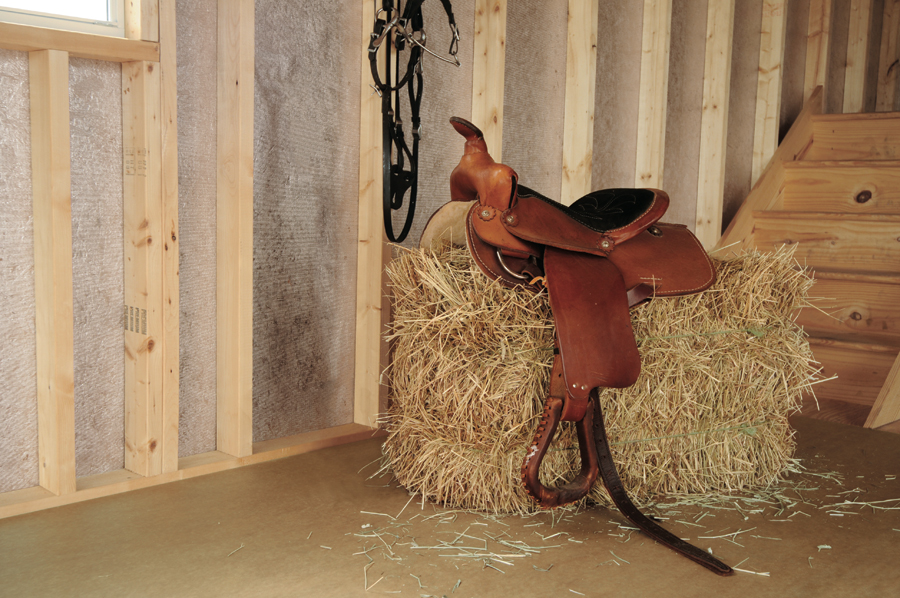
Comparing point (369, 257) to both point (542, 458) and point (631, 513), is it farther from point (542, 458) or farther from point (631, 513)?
point (631, 513)

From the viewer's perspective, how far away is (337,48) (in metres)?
2.36

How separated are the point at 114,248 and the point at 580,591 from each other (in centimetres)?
143

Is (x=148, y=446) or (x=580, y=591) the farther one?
(x=148, y=446)

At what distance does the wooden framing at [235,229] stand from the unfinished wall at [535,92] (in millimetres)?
1095

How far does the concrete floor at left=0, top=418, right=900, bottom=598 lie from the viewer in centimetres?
144

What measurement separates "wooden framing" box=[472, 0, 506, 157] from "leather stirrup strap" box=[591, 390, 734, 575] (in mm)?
1307

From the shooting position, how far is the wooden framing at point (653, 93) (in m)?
3.22

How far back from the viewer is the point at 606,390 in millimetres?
1866

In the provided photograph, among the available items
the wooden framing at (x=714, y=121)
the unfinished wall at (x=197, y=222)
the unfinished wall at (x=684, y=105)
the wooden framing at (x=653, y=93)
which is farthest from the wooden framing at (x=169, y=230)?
the wooden framing at (x=714, y=121)

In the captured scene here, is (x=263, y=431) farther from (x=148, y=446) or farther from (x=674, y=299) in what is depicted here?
(x=674, y=299)

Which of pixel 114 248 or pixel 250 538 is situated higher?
pixel 114 248

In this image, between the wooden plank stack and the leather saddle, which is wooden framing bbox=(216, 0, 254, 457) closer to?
the leather saddle

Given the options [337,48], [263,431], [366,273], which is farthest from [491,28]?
[263,431]

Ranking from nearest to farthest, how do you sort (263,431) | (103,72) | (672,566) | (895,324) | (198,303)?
(672,566) → (103,72) → (198,303) → (263,431) → (895,324)
